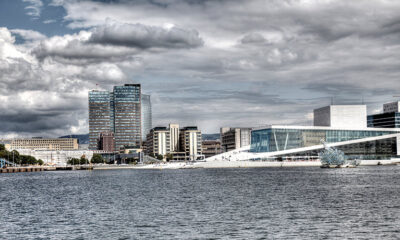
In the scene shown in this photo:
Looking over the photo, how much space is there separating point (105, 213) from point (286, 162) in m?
152

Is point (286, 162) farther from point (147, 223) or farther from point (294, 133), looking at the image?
point (147, 223)

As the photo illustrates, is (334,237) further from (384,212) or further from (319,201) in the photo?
(319,201)

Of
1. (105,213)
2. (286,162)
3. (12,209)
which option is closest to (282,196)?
(105,213)

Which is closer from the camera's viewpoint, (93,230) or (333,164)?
(93,230)

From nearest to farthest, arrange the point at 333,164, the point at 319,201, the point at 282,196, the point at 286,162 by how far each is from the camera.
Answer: the point at 319,201
the point at 282,196
the point at 333,164
the point at 286,162

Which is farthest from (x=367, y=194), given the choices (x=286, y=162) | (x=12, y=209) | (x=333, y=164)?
(x=286, y=162)

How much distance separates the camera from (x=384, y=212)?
4619 cm

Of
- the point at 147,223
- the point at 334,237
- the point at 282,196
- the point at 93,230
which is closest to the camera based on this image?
the point at 334,237

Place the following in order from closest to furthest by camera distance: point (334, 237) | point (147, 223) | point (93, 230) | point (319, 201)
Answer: point (334, 237)
point (93, 230)
point (147, 223)
point (319, 201)

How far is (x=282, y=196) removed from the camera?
6294 cm

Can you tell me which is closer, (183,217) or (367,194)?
(183,217)

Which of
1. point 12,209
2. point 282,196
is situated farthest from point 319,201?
point 12,209

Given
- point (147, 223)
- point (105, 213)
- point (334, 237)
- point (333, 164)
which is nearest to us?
point (334, 237)

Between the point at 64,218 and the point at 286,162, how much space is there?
155234mm
